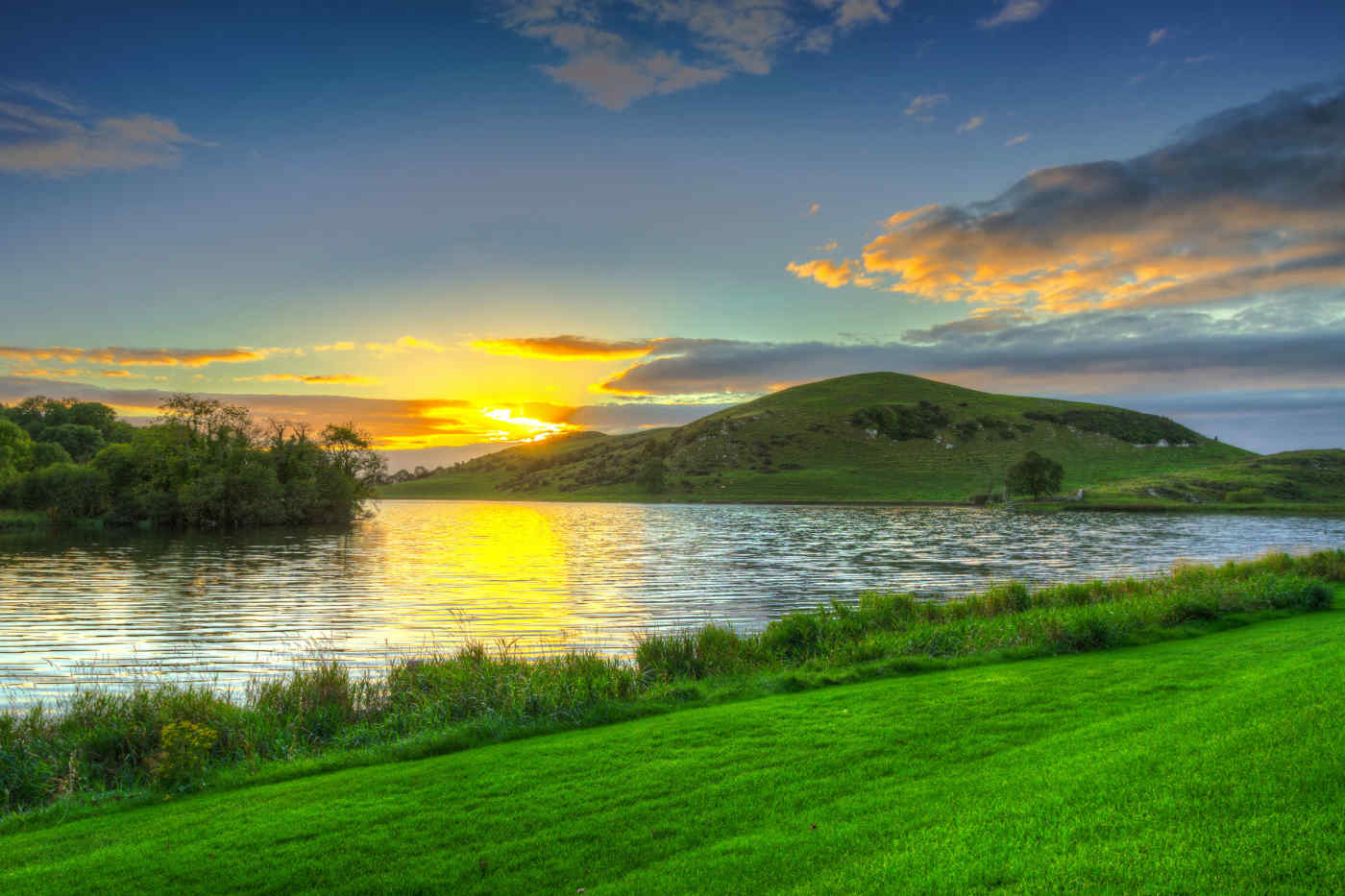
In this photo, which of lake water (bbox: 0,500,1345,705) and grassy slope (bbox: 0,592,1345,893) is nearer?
grassy slope (bbox: 0,592,1345,893)

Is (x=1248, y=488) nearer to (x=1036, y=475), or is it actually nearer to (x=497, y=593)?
(x=1036, y=475)

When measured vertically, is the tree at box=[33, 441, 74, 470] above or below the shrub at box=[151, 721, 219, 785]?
above

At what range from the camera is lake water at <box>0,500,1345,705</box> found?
88.1 feet

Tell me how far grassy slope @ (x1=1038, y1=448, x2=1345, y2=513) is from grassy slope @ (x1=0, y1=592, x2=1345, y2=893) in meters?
136

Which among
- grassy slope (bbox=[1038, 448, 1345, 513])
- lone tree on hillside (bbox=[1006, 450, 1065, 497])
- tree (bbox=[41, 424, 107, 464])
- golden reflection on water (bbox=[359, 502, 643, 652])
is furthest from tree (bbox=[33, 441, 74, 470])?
grassy slope (bbox=[1038, 448, 1345, 513])

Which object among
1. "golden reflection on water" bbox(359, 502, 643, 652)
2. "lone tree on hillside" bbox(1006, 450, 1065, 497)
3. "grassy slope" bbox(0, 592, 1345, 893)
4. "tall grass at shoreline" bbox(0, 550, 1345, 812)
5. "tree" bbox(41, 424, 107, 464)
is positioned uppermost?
"tree" bbox(41, 424, 107, 464)

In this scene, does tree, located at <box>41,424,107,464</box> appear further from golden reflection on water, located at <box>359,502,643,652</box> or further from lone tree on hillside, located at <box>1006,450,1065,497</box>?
lone tree on hillside, located at <box>1006,450,1065,497</box>

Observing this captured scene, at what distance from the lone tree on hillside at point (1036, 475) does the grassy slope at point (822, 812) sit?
143 m

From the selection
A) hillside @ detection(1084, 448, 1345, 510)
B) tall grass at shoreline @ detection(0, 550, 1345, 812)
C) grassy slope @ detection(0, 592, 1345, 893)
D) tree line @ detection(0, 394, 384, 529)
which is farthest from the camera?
hillside @ detection(1084, 448, 1345, 510)

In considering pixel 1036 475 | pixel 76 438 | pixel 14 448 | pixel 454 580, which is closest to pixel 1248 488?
pixel 1036 475

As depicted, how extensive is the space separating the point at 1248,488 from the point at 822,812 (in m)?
167

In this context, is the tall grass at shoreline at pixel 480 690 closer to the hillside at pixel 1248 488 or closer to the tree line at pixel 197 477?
the tree line at pixel 197 477

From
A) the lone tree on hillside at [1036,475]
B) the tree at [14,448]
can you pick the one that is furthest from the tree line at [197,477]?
the lone tree on hillside at [1036,475]

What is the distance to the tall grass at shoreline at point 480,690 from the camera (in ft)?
43.7
